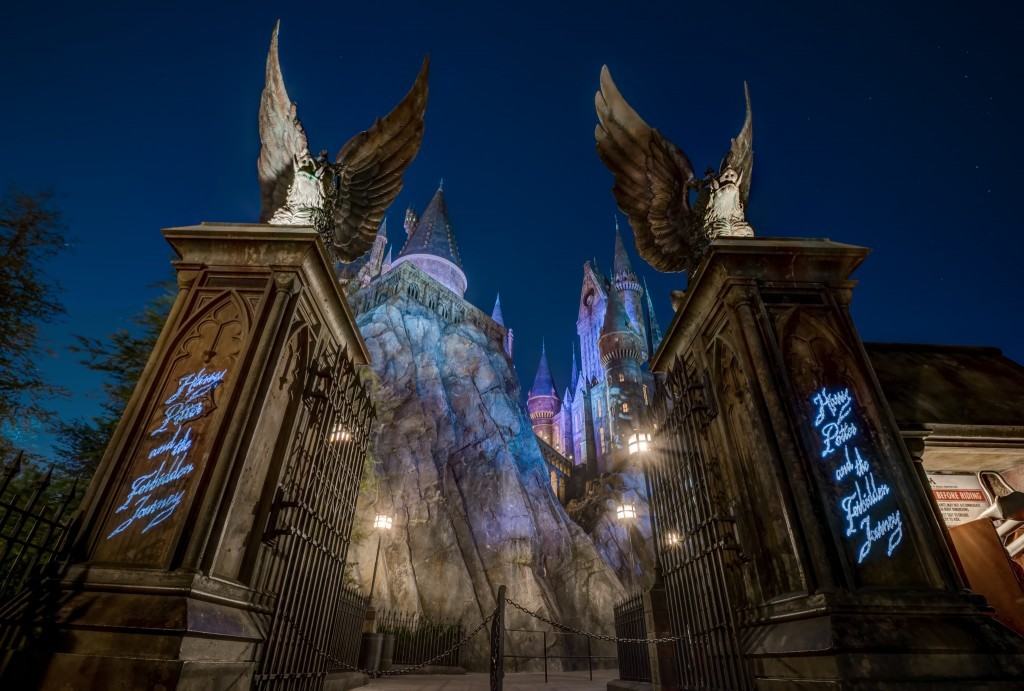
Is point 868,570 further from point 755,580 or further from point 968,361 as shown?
point 968,361

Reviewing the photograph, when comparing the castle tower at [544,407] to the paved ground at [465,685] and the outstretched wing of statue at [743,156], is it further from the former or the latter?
the outstretched wing of statue at [743,156]

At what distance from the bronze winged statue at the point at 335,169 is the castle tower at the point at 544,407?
6002 cm

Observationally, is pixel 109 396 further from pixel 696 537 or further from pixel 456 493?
pixel 456 493

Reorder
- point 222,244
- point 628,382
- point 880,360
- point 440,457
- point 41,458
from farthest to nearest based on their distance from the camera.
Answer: point 628,382
point 440,457
point 41,458
point 880,360
point 222,244

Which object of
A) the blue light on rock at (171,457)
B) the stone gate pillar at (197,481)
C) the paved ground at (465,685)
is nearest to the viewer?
the stone gate pillar at (197,481)

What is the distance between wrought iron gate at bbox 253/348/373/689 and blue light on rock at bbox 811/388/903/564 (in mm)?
6500

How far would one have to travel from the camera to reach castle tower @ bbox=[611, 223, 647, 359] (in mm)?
68250

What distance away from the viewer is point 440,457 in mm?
31625

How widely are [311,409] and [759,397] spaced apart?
6.11 meters

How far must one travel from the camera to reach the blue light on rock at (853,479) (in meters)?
4.85

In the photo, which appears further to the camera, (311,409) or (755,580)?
(311,409)

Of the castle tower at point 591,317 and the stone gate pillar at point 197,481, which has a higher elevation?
the castle tower at point 591,317

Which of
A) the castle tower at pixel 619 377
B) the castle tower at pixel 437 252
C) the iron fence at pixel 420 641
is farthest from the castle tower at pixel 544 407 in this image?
the iron fence at pixel 420 641

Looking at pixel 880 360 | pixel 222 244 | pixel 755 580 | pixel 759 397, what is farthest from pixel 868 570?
pixel 222 244
